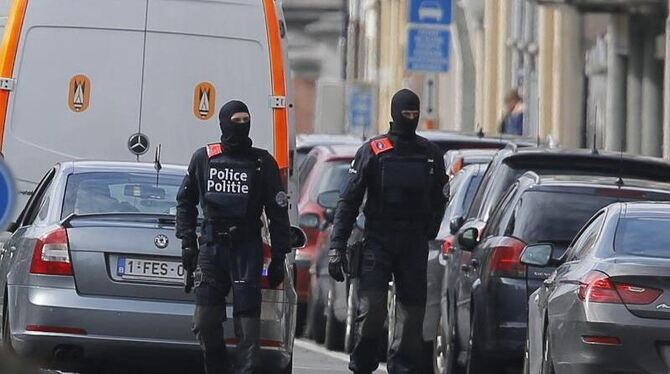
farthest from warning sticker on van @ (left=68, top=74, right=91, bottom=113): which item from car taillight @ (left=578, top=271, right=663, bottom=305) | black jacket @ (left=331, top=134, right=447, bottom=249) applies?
car taillight @ (left=578, top=271, right=663, bottom=305)

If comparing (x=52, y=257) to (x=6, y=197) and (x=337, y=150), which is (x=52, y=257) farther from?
(x=337, y=150)

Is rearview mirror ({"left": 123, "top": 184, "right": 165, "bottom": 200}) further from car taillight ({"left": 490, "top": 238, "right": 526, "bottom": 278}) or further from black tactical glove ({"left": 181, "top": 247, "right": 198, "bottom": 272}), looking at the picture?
car taillight ({"left": 490, "top": 238, "right": 526, "bottom": 278})

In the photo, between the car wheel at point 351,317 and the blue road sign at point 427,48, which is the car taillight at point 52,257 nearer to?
the car wheel at point 351,317

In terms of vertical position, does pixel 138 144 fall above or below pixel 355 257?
above

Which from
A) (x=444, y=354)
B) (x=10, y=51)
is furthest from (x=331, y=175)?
(x=444, y=354)

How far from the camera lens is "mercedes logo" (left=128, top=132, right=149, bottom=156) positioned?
1574cm

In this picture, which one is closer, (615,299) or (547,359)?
(615,299)

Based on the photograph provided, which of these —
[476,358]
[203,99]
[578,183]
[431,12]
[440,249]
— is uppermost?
[431,12]

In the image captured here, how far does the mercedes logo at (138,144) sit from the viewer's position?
1574 centimetres

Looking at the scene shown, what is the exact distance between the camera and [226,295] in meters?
12.1

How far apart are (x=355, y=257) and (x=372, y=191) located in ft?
1.28

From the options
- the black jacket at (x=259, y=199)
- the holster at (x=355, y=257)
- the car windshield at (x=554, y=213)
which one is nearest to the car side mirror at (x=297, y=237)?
the holster at (x=355, y=257)

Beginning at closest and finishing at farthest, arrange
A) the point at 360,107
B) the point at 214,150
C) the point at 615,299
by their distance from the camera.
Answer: the point at 615,299 < the point at 214,150 < the point at 360,107

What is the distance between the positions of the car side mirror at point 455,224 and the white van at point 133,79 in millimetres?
1222
